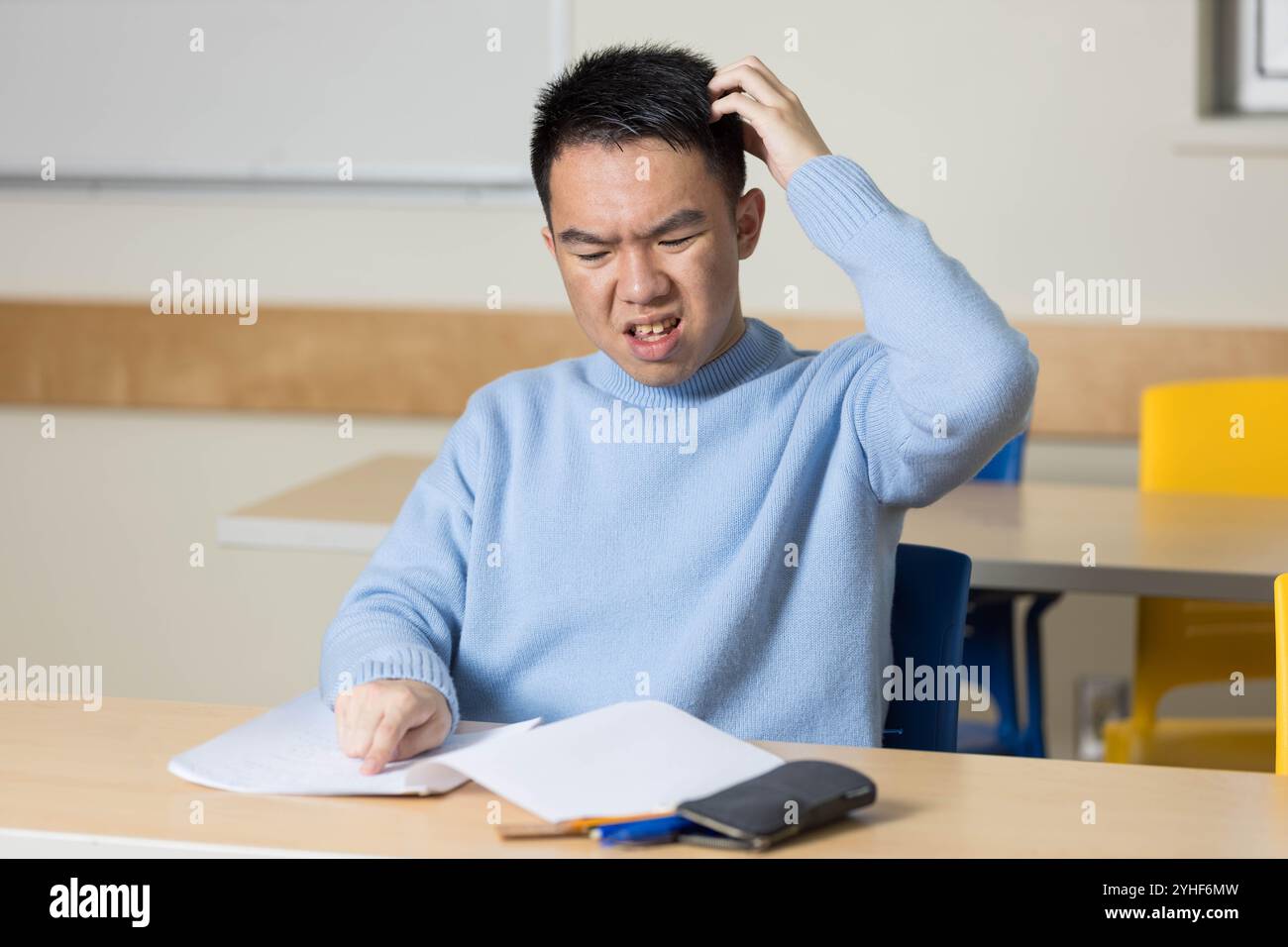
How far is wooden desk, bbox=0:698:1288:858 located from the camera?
1.05 m

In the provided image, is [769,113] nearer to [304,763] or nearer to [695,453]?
[695,453]

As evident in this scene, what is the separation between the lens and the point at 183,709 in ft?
4.52

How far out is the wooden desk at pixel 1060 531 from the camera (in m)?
2.14

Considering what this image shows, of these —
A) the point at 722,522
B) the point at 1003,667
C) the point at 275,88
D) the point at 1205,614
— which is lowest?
the point at 1003,667

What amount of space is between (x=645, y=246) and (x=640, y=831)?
1.98 feet

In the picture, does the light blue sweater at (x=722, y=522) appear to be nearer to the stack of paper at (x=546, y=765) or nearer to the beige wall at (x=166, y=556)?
the stack of paper at (x=546, y=765)

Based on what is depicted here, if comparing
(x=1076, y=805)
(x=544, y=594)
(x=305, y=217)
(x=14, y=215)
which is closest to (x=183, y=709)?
(x=544, y=594)

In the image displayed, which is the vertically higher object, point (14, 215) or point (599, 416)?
point (14, 215)

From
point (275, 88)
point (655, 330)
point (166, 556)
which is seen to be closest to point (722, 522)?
point (655, 330)

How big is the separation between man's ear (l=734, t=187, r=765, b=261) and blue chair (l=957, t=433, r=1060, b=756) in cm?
112

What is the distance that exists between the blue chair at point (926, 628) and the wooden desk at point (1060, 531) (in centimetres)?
61

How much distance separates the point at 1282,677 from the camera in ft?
4.47
